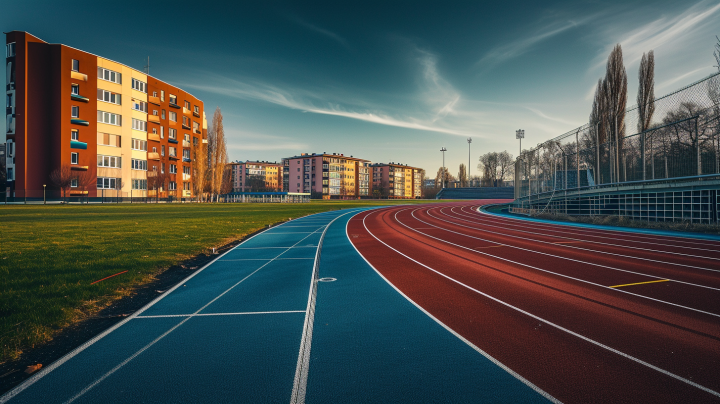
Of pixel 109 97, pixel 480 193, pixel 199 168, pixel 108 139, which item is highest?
pixel 109 97

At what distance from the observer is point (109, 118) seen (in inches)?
1654

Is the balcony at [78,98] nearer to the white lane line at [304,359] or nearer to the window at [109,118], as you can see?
the window at [109,118]

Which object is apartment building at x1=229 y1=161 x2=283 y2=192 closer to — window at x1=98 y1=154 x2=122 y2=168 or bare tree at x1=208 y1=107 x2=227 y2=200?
bare tree at x1=208 y1=107 x2=227 y2=200

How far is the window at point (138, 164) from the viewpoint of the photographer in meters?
44.6

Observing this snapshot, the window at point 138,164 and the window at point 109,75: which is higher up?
the window at point 109,75

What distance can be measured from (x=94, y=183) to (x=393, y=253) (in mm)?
45661

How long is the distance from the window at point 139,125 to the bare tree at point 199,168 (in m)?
8.11

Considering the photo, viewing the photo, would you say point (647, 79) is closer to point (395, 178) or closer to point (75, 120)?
point (75, 120)

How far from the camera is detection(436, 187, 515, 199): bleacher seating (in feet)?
267

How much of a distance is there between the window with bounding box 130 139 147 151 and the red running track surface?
155ft

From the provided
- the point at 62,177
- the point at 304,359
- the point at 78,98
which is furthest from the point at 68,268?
the point at 78,98

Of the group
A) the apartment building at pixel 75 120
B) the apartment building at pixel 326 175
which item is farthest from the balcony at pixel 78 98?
the apartment building at pixel 326 175

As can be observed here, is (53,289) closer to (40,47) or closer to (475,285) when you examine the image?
(475,285)

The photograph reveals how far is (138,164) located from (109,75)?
11917 mm
